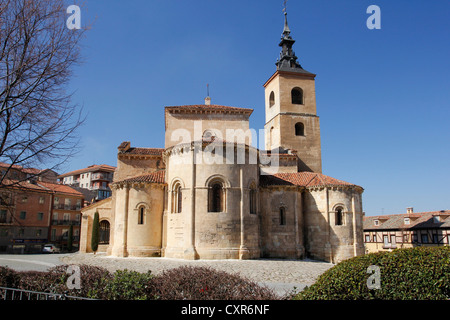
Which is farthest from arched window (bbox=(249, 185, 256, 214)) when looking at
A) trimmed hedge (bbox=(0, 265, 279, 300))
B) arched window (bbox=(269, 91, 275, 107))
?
arched window (bbox=(269, 91, 275, 107))

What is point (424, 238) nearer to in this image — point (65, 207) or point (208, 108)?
point (208, 108)

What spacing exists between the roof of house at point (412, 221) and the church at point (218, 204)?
15.7 meters

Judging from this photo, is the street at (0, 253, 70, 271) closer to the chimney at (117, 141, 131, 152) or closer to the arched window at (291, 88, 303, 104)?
the chimney at (117, 141, 131, 152)

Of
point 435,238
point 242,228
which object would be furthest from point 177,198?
point 435,238

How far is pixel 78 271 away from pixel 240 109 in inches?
752

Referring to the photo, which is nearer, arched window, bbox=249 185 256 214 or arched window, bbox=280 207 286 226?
arched window, bbox=249 185 256 214

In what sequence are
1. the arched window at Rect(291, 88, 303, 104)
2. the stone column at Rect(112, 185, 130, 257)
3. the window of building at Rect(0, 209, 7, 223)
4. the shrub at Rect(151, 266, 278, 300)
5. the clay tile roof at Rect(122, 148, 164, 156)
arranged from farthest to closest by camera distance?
the window of building at Rect(0, 209, 7, 223) → the arched window at Rect(291, 88, 303, 104) → the clay tile roof at Rect(122, 148, 164, 156) → the stone column at Rect(112, 185, 130, 257) → the shrub at Rect(151, 266, 278, 300)

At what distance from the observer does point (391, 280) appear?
251 inches

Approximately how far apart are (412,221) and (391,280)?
36217mm

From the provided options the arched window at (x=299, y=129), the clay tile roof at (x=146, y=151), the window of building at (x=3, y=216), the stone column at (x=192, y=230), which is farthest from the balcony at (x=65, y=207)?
the arched window at (x=299, y=129)

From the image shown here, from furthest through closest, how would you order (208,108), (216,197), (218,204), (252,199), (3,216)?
(3,216) → (208,108) → (252,199) → (216,197) → (218,204)

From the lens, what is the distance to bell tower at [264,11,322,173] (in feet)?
106

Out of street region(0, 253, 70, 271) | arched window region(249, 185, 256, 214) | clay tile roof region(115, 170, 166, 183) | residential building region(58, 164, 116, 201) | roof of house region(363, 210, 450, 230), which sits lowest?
street region(0, 253, 70, 271)

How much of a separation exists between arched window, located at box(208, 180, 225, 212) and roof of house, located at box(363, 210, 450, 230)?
23.9 m
